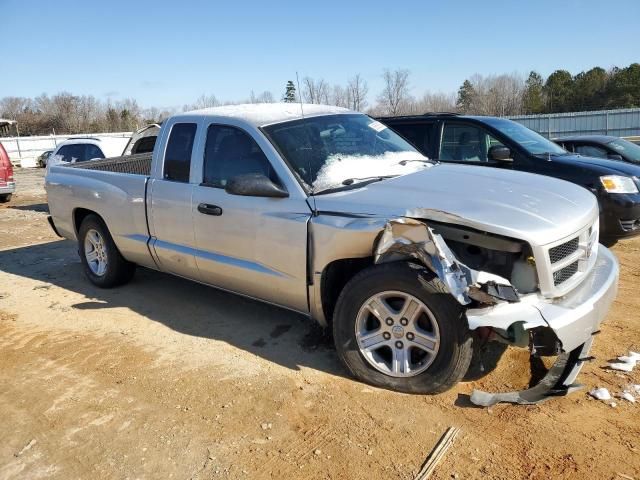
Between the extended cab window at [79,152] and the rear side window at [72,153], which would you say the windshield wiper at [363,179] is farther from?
the rear side window at [72,153]

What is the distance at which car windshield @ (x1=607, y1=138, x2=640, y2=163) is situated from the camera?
966 centimetres

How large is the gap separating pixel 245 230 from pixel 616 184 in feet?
15.4

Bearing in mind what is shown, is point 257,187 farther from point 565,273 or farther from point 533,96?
point 533,96

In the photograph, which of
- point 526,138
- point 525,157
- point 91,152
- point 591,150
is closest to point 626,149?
point 591,150

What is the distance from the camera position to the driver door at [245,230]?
385cm

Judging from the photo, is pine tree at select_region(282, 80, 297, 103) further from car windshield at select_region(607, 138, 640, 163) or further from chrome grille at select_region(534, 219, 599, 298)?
car windshield at select_region(607, 138, 640, 163)

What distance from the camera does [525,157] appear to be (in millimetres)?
6559

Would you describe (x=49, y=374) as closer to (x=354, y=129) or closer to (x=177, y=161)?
(x=177, y=161)

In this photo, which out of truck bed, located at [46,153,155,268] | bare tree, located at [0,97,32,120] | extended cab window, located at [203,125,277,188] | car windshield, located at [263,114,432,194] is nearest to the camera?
car windshield, located at [263,114,432,194]

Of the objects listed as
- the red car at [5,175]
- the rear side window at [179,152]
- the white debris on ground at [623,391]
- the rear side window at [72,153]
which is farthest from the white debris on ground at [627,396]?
the red car at [5,175]

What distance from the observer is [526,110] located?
43.6 meters

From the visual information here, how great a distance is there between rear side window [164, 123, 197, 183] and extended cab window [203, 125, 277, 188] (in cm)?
23

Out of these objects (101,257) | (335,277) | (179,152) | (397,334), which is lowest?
(397,334)

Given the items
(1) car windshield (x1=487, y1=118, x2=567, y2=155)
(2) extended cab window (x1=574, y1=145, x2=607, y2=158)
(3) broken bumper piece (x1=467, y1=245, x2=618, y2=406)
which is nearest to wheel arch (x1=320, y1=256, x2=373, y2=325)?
(3) broken bumper piece (x1=467, y1=245, x2=618, y2=406)
